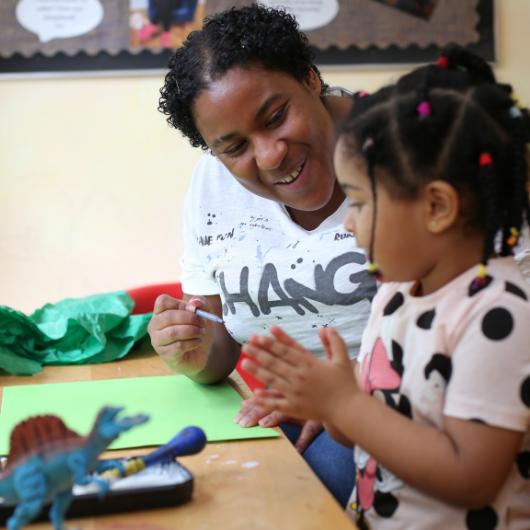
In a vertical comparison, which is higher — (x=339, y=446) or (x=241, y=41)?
(x=241, y=41)

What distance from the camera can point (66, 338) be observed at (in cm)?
151

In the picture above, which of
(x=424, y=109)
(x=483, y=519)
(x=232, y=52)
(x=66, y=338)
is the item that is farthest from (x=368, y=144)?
(x=66, y=338)

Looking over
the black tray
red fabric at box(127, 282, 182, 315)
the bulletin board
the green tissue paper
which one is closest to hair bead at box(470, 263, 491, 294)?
the black tray

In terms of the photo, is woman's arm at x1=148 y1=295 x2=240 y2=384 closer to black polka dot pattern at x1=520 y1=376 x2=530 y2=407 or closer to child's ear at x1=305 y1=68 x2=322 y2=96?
child's ear at x1=305 y1=68 x2=322 y2=96

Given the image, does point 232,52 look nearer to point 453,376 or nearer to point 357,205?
point 357,205

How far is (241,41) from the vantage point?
1202mm

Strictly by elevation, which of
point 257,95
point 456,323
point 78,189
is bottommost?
point 78,189

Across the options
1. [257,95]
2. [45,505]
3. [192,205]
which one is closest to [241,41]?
[257,95]

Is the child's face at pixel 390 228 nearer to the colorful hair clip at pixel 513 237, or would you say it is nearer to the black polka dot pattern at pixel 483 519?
the colorful hair clip at pixel 513 237

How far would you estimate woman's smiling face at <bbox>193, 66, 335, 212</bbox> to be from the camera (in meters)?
1.17

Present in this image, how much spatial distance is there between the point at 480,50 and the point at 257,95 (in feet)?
5.78

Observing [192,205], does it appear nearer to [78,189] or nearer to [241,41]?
[241,41]

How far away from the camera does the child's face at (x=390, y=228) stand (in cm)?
78

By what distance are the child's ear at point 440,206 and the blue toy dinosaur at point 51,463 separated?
1.07ft
